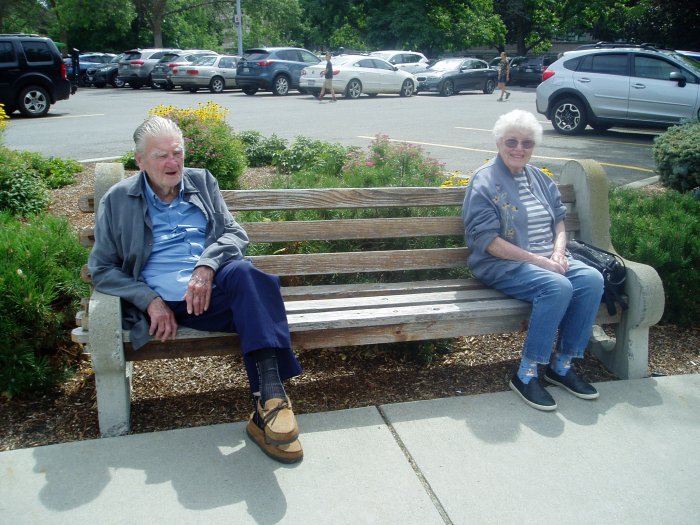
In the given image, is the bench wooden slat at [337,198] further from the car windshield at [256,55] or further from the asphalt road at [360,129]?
the car windshield at [256,55]

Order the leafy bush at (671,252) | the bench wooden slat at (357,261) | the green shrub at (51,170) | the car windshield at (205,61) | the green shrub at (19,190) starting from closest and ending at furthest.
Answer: the bench wooden slat at (357,261) → the leafy bush at (671,252) → the green shrub at (19,190) → the green shrub at (51,170) → the car windshield at (205,61)

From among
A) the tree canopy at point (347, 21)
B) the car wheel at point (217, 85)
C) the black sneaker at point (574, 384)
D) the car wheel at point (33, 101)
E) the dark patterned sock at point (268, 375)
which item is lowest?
the black sneaker at point (574, 384)

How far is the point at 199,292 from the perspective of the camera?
3090 mm

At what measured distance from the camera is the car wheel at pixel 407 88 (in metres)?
24.1

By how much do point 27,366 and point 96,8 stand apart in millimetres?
38225

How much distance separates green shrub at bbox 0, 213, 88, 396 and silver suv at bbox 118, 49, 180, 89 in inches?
1000

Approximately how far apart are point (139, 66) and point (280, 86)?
7802mm

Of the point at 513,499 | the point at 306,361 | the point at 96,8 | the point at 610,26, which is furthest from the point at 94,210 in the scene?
the point at 610,26

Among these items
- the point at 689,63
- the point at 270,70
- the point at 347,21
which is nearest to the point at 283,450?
the point at 689,63

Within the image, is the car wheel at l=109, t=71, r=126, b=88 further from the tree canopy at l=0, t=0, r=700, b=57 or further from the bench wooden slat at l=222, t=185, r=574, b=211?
the bench wooden slat at l=222, t=185, r=574, b=211

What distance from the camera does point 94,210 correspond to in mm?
3426

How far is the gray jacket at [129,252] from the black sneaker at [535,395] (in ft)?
5.20

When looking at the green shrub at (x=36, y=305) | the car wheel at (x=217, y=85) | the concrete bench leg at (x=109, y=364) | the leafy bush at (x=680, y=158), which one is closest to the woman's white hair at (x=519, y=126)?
the concrete bench leg at (x=109, y=364)

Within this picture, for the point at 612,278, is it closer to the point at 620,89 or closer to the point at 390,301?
the point at 390,301
